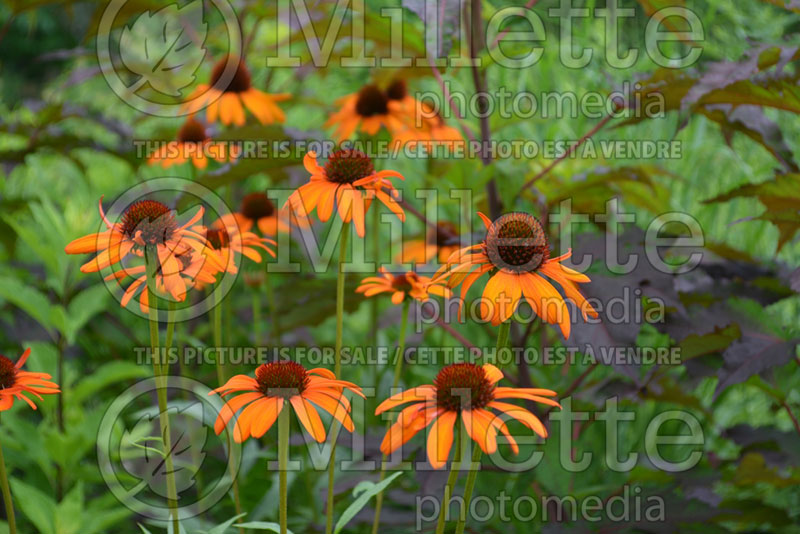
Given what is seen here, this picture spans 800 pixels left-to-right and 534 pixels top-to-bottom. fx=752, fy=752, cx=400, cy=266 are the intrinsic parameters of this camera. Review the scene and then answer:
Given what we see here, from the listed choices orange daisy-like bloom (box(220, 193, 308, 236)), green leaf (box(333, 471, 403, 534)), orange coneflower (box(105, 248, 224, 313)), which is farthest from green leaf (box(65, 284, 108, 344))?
green leaf (box(333, 471, 403, 534))

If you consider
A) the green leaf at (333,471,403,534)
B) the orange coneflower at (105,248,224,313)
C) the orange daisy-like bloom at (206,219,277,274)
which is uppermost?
the orange daisy-like bloom at (206,219,277,274)

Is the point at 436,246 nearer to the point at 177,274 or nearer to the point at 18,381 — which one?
the point at 177,274

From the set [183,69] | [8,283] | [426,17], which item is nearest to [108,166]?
[183,69]

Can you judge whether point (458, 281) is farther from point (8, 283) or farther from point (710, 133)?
point (710, 133)

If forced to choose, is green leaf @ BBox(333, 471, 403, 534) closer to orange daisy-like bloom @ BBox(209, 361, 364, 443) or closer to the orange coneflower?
orange daisy-like bloom @ BBox(209, 361, 364, 443)

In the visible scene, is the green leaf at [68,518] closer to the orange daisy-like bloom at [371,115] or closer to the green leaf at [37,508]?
the green leaf at [37,508]

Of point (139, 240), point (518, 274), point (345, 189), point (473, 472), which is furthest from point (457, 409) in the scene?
point (139, 240)

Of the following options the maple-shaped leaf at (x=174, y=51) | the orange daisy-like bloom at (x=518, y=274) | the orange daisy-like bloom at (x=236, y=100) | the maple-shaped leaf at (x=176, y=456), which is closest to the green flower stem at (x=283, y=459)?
the orange daisy-like bloom at (x=518, y=274)
